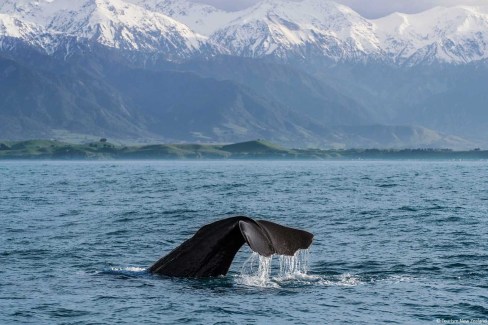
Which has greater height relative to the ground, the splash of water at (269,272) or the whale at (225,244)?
the whale at (225,244)

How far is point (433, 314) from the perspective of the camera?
25.1m

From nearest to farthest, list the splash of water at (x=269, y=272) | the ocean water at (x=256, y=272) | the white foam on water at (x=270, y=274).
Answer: the ocean water at (x=256, y=272)
the white foam on water at (x=270, y=274)
the splash of water at (x=269, y=272)

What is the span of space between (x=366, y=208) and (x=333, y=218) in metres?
9.57

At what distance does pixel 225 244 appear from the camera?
2491 centimetres

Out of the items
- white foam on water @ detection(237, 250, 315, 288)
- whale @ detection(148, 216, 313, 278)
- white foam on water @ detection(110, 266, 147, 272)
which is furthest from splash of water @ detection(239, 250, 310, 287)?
white foam on water @ detection(110, 266, 147, 272)

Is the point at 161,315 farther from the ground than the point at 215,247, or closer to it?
closer to it

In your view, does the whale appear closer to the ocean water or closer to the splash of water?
the ocean water

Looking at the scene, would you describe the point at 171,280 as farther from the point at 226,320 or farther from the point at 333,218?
the point at 333,218

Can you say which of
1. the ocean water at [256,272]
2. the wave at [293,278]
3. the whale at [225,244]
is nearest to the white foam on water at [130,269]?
the ocean water at [256,272]

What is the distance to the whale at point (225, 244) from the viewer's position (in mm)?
22828

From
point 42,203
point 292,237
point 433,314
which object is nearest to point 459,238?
point 433,314

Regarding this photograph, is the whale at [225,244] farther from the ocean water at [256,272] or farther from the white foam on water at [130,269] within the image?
the white foam on water at [130,269]

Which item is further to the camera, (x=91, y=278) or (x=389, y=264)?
(x=389, y=264)

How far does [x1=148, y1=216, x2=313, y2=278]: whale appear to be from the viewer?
22828mm
